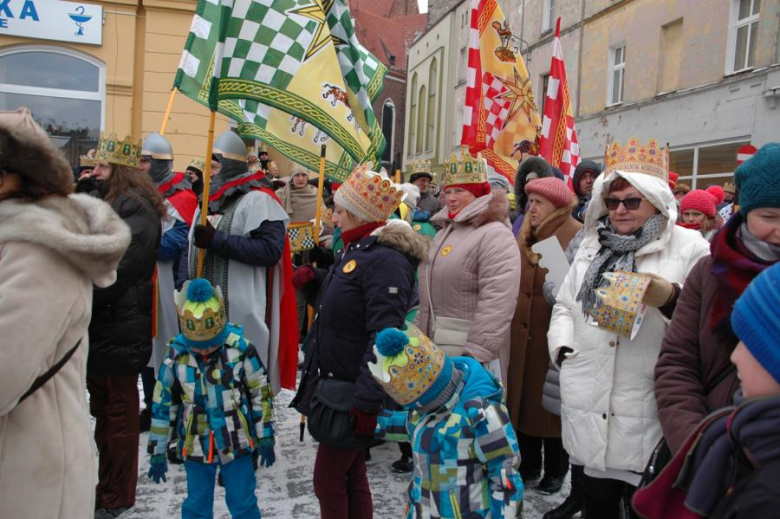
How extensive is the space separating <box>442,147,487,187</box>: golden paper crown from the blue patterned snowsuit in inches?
65.6

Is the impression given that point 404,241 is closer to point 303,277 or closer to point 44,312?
point 303,277

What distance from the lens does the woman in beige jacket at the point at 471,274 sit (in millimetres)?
3496

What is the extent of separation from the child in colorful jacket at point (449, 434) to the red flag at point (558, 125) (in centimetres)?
444

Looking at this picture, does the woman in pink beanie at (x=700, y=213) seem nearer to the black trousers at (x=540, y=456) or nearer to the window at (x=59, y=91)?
the black trousers at (x=540, y=456)

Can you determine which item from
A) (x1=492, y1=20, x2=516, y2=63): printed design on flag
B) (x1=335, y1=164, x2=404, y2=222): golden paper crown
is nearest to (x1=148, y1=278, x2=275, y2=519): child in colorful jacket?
(x1=335, y1=164, x2=404, y2=222): golden paper crown

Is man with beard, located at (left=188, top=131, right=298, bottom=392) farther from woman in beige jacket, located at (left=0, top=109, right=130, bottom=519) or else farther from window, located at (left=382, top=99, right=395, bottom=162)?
window, located at (left=382, top=99, right=395, bottom=162)

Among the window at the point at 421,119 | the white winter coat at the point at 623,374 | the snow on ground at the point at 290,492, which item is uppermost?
the window at the point at 421,119

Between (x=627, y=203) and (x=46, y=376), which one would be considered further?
(x=627, y=203)

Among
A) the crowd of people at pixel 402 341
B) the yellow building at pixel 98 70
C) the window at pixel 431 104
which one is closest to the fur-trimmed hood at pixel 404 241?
the crowd of people at pixel 402 341

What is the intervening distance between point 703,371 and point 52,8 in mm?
12252

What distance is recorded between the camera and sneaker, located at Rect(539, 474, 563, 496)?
4250mm

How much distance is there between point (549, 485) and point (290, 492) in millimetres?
1715

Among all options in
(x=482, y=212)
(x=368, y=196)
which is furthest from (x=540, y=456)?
(x=368, y=196)

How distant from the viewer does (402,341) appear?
2309mm
